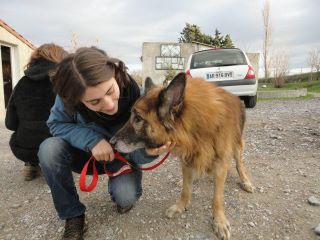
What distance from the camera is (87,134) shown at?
2.65m

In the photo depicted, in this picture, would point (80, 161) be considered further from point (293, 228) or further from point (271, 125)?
point (271, 125)

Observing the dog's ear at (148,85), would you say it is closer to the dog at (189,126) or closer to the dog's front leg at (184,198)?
the dog at (189,126)

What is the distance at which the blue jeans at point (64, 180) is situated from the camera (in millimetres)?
2605

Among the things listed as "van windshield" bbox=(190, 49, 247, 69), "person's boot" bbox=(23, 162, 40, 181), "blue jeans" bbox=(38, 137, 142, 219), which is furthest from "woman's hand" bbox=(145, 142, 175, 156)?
"van windshield" bbox=(190, 49, 247, 69)

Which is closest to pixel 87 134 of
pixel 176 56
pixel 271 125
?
pixel 271 125

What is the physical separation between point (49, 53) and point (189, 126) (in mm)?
1852

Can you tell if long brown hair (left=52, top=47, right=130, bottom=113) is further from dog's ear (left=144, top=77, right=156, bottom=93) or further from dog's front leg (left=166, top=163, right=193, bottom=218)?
dog's front leg (left=166, top=163, right=193, bottom=218)

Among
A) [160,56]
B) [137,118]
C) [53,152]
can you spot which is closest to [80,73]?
[137,118]

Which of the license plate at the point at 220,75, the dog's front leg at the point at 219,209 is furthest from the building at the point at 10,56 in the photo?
the dog's front leg at the point at 219,209

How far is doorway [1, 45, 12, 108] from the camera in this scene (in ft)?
34.2

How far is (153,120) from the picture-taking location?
234cm

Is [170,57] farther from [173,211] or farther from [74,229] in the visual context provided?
[74,229]

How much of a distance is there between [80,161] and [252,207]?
1642 mm

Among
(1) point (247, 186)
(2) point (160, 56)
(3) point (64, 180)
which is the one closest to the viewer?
(3) point (64, 180)
